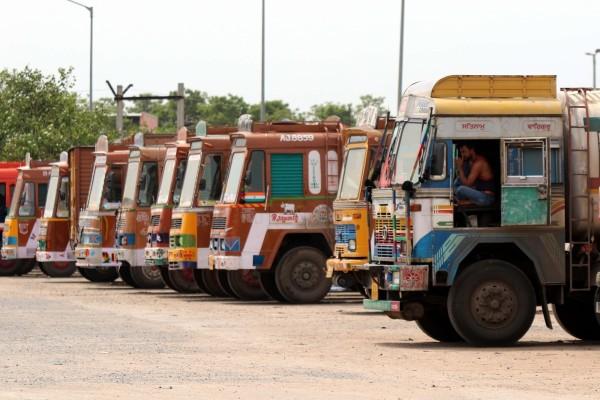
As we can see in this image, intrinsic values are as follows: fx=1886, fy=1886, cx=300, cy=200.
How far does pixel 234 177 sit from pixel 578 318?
34.7 feet

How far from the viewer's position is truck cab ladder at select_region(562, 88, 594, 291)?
836 inches

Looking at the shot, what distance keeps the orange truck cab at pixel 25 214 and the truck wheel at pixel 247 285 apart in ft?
47.3

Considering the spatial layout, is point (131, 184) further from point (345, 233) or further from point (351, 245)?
point (351, 245)

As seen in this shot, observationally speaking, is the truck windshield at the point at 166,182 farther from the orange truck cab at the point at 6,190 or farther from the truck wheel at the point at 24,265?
the orange truck cab at the point at 6,190

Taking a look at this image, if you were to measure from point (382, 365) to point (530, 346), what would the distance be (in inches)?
131

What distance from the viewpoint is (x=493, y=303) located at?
21078mm

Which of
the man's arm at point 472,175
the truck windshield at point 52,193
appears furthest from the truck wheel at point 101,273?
the man's arm at point 472,175

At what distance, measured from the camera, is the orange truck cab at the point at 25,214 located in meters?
46.7

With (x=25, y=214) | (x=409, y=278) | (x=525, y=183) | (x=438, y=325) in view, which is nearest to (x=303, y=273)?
(x=438, y=325)

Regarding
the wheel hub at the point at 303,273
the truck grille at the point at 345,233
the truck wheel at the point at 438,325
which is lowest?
the truck wheel at the point at 438,325

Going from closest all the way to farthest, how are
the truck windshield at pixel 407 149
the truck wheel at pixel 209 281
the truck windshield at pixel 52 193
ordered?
the truck windshield at pixel 407 149, the truck wheel at pixel 209 281, the truck windshield at pixel 52 193

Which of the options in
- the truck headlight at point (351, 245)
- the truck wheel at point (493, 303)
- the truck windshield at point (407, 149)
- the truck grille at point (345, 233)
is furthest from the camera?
the truck grille at point (345, 233)

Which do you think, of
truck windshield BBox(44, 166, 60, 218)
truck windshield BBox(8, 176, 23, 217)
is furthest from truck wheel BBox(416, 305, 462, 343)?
truck windshield BBox(8, 176, 23, 217)

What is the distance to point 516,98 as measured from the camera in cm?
2158
